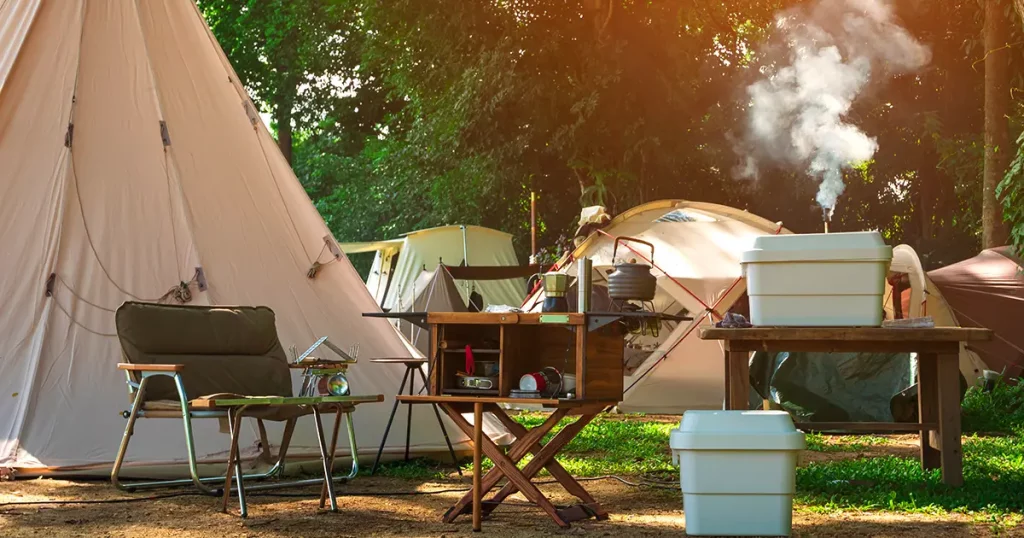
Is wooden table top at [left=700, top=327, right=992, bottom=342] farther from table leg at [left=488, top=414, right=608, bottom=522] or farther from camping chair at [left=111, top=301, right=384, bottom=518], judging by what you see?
camping chair at [left=111, top=301, right=384, bottom=518]

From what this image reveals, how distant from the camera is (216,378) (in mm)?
5754

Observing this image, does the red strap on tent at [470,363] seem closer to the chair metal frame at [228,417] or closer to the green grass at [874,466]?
the chair metal frame at [228,417]

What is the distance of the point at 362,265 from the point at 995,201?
18699 millimetres

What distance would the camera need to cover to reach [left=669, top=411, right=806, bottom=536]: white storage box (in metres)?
4.43

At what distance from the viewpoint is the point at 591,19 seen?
16141 mm

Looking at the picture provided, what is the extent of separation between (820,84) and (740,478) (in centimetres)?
1236

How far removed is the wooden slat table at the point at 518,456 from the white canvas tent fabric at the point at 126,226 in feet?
5.91

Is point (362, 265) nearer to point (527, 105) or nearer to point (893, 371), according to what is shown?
point (527, 105)

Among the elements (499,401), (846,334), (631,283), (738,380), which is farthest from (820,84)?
(499,401)

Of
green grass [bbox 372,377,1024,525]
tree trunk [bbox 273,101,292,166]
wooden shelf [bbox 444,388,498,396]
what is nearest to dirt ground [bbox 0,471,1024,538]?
green grass [bbox 372,377,1024,525]

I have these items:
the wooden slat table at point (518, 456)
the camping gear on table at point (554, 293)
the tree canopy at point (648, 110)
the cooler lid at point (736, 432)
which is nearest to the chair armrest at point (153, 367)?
the wooden slat table at point (518, 456)

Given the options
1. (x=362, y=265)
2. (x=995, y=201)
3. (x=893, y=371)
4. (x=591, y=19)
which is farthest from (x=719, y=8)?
(x=362, y=265)

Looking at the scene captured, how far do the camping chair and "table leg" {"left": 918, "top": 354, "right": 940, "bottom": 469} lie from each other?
2.73m

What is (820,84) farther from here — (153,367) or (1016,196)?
(153,367)
